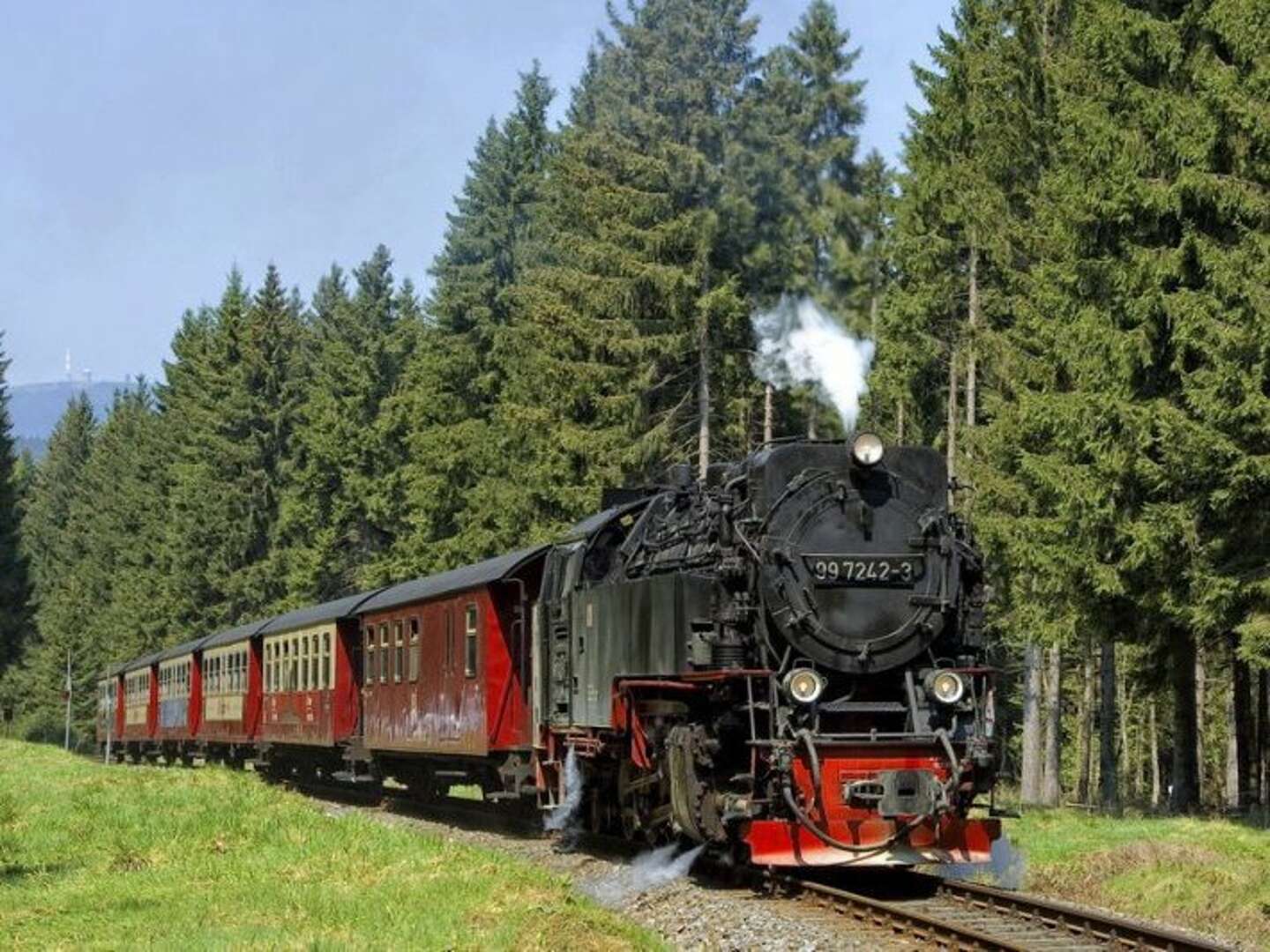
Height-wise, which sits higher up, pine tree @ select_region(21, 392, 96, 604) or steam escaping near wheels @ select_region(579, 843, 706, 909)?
pine tree @ select_region(21, 392, 96, 604)

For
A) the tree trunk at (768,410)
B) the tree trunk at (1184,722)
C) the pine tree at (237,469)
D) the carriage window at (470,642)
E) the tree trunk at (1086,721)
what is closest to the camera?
the carriage window at (470,642)

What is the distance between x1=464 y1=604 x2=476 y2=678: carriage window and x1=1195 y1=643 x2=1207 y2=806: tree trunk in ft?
29.7

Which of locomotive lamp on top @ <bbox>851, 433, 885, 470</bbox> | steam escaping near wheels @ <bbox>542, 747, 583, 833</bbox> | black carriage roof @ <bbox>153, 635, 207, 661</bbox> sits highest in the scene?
locomotive lamp on top @ <bbox>851, 433, 885, 470</bbox>

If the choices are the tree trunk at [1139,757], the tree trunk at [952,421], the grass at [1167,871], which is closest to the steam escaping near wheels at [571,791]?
the grass at [1167,871]

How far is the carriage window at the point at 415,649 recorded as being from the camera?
21672 mm

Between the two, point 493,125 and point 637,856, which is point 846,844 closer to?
point 637,856

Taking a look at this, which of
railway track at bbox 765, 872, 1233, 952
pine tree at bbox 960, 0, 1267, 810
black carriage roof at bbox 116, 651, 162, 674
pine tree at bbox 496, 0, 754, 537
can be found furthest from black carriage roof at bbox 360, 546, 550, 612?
black carriage roof at bbox 116, 651, 162, 674

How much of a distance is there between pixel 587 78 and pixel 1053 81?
22909mm

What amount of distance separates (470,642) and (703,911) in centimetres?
796

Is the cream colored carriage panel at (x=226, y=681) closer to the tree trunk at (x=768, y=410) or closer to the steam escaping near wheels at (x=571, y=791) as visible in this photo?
the tree trunk at (x=768, y=410)

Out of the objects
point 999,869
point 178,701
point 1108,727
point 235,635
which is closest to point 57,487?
point 178,701

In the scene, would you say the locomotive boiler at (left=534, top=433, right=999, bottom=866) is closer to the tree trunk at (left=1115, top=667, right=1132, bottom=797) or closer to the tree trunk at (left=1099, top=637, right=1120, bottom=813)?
the tree trunk at (left=1099, top=637, right=1120, bottom=813)

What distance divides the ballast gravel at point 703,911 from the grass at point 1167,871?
8.63 feet

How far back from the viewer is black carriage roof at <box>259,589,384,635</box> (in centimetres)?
2514
